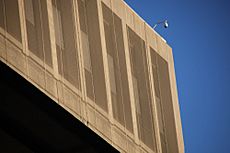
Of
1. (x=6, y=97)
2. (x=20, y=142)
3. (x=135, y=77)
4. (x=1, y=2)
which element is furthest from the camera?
(x=135, y=77)

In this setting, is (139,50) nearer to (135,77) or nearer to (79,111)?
(135,77)

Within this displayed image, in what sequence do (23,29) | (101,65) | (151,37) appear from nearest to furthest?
(23,29), (101,65), (151,37)

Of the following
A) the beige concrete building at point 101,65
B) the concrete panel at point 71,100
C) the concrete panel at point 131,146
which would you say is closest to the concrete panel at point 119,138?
the beige concrete building at point 101,65

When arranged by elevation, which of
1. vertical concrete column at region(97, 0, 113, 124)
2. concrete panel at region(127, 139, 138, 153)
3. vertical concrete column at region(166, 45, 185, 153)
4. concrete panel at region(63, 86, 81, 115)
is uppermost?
vertical concrete column at region(166, 45, 185, 153)

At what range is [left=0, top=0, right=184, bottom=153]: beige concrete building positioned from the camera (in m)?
32.7

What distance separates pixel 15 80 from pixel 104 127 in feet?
20.7

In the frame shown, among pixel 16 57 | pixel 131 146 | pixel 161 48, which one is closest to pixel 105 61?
pixel 131 146

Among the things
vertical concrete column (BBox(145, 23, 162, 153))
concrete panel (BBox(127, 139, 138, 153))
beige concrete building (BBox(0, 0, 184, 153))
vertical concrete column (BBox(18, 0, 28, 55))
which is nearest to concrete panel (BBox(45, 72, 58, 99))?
beige concrete building (BBox(0, 0, 184, 153))

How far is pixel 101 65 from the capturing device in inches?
1494

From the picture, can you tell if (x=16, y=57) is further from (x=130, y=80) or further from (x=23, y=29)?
(x=130, y=80)

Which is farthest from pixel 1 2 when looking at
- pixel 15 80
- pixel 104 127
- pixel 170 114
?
pixel 170 114

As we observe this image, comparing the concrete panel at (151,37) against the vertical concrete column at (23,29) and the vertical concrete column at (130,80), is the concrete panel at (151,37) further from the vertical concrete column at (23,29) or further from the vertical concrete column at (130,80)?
the vertical concrete column at (23,29)

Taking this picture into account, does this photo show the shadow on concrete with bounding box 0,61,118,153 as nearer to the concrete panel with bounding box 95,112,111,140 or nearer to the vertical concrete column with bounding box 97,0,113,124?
the concrete panel with bounding box 95,112,111,140

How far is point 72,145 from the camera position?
121ft
